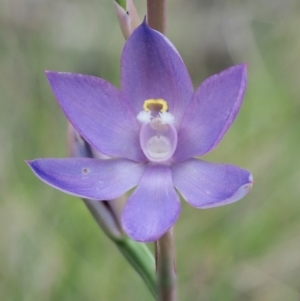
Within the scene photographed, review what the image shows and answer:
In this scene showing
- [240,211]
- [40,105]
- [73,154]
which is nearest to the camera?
[73,154]

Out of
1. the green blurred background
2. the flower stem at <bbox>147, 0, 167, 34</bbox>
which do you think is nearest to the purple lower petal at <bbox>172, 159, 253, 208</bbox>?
the flower stem at <bbox>147, 0, 167, 34</bbox>

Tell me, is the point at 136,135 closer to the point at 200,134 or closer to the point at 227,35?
the point at 200,134

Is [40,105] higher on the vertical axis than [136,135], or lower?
lower

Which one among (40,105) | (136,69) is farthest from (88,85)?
(40,105)

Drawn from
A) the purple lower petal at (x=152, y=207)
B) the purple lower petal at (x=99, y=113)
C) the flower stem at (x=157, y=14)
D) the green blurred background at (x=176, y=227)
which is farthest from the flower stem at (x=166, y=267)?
the green blurred background at (x=176, y=227)

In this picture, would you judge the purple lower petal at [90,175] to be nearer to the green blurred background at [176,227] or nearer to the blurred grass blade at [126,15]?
the blurred grass blade at [126,15]

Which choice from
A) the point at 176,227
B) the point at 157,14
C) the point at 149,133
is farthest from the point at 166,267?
the point at 176,227

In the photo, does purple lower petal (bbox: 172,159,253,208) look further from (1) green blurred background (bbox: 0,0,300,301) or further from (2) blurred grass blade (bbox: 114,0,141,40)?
(1) green blurred background (bbox: 0,0,300,301)
